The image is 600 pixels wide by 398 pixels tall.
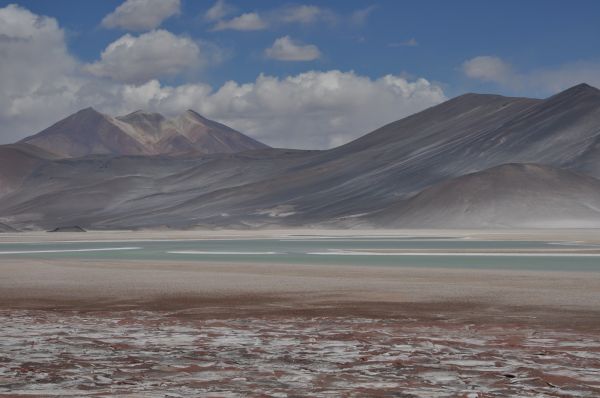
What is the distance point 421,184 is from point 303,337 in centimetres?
13392

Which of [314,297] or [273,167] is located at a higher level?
[273,167]

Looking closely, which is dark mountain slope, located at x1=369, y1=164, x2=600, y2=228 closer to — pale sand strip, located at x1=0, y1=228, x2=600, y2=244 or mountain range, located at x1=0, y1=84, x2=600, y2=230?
mountain range, located at x1=0, y1=84, x2=600, y2=230

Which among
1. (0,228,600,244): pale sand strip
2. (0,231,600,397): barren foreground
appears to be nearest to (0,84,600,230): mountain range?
(0,228,600,244): pale sand strip

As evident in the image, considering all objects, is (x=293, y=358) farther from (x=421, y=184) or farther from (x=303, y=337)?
(x=421, y=184)

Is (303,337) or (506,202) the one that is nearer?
(303,337)

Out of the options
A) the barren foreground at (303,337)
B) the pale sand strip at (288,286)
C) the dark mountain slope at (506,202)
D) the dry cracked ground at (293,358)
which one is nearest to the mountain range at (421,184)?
the dark mountain slope at (506,202)

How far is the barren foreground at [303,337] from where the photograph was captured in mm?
8789

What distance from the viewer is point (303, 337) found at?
12367 mm

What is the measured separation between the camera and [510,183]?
118312mm

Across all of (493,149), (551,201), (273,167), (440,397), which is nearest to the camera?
(440,397)

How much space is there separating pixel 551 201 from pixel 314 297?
98852 millimetres

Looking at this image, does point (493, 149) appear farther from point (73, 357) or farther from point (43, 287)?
point (73, 357)

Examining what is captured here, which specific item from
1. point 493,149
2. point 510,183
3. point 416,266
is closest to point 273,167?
point 493,149

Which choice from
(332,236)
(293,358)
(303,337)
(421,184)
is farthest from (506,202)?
(293,358)
